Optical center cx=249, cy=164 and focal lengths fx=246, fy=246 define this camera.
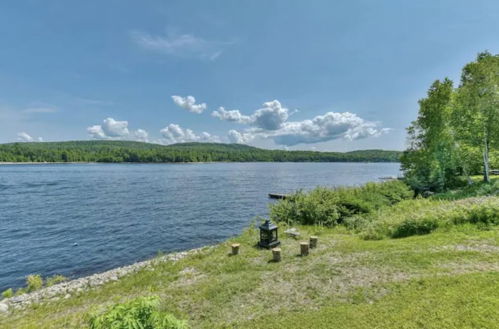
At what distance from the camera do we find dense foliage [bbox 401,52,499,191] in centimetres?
1841

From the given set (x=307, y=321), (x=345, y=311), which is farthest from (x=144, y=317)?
(x=345, y=311)

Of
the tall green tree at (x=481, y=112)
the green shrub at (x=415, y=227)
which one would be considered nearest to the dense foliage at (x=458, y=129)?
the tall green tree at (x=481, y=112)

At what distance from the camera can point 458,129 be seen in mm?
19281

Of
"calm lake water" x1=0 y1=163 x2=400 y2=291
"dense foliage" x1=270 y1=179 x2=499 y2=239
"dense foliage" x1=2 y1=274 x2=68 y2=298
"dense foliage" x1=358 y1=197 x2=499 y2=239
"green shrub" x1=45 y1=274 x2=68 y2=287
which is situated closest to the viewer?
"dense foliage" x1=358 y1=197 x2=499 y2=239

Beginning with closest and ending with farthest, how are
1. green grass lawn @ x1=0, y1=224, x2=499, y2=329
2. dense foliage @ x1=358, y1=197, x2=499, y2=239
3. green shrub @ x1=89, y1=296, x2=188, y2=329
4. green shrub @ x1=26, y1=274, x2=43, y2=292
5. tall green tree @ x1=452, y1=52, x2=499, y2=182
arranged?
green shrub @ x1=89, y1=296, x2=188, y2=329
green grass lawn @ x1=0, y1=224, x2=499, y2=329
dense foliage @ x1=358, y1=197, x2=499, y2=239
green shrub @ x1=26, y1=274, x2=43, y2=292
tall green tree @ x1=452, y1=52, x2=499, y2=182

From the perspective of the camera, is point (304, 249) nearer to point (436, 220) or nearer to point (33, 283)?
point (436, 220)

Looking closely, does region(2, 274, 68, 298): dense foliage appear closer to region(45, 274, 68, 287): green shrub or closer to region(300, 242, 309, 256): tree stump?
region(45, 274, 68, 287): green shrub

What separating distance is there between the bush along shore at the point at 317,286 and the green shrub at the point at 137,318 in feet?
0.04

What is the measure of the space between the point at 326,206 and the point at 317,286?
27.6 ft

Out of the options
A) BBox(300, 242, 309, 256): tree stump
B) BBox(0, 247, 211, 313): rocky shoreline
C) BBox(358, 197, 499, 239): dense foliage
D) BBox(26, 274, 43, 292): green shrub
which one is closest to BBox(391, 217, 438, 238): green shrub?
BBox(358, 197, 499, 239): dense foliage

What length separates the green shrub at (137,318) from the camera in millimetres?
2957

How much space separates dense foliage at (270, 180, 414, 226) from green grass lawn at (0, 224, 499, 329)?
14.5ft

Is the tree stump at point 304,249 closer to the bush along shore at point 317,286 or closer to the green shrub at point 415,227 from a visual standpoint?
the bush along shore at point 317,286

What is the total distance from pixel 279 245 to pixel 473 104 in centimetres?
2005
